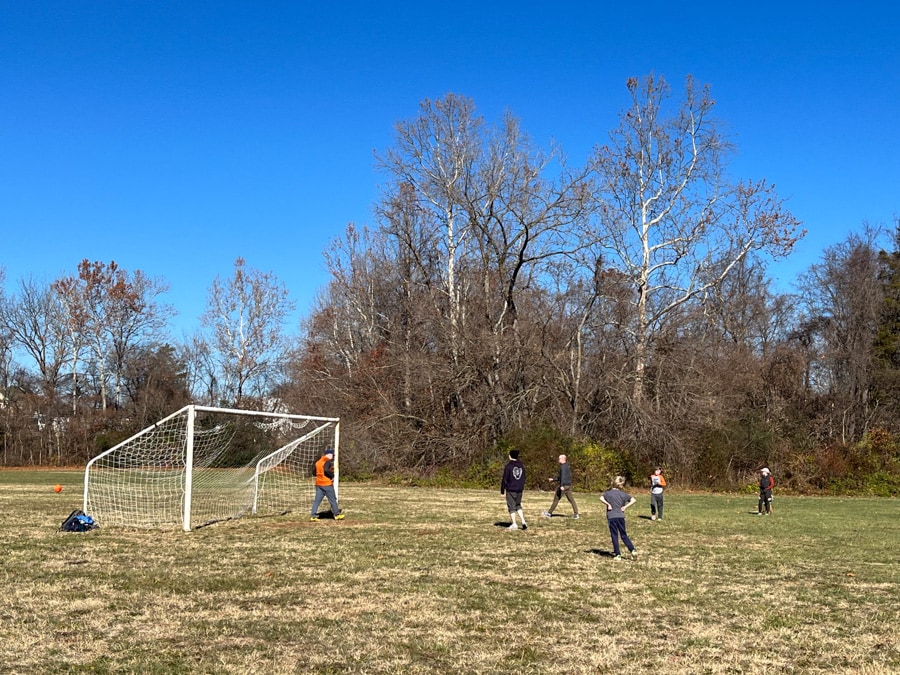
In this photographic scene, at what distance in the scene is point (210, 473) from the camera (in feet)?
83.7

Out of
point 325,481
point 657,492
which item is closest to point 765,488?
point 657,492

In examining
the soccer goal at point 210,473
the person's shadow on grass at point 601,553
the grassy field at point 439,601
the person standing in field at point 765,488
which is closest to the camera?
the grassy field at point 439,601

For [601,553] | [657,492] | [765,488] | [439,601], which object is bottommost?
[601,553]

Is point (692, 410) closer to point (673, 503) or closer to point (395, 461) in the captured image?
point (673, 503)

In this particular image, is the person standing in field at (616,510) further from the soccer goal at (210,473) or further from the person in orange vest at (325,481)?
the soccer goal at (210,473)

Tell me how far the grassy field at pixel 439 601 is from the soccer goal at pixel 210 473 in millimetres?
2387

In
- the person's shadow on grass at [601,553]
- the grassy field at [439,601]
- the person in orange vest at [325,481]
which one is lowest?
Result: the person's shadow on grass at [601,553]

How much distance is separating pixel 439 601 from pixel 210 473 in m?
17.4

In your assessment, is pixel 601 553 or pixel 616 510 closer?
pixel 616 510

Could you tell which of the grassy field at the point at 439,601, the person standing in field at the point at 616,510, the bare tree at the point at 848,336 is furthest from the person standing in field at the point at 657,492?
the bare tree at the point at 848,336

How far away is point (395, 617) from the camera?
29.0 ft

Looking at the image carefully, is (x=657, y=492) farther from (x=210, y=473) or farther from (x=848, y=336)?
(x=848, y=336)

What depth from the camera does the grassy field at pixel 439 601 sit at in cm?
725

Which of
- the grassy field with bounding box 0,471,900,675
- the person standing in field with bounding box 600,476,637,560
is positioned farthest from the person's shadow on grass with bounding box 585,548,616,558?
the person standing in field with bounding box 600,476,637,560
